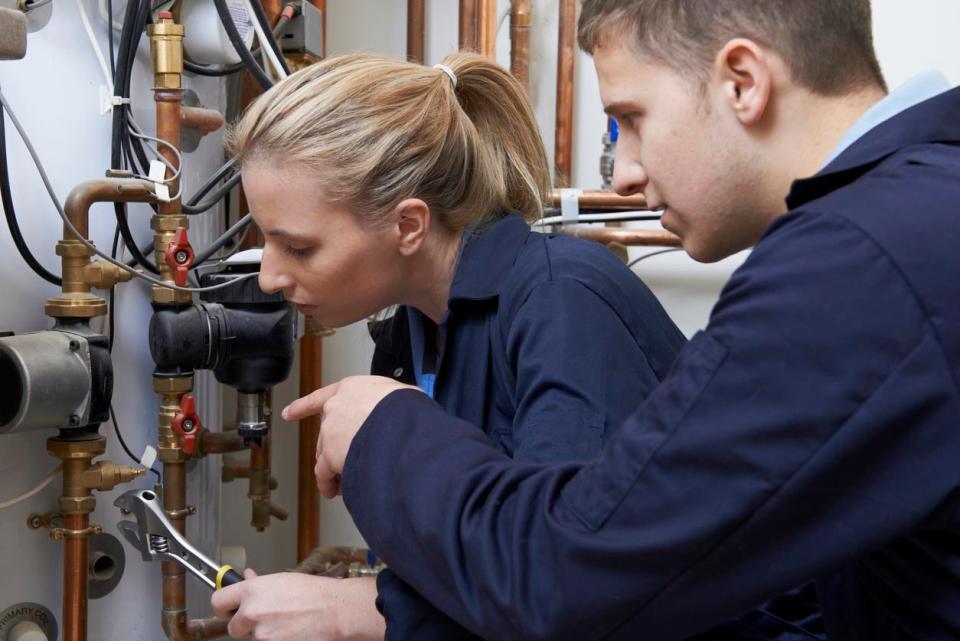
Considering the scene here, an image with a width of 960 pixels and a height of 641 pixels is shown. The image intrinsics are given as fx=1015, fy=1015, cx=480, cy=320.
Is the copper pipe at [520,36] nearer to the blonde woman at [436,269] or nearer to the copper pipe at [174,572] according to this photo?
the blonde woman at [436,269]

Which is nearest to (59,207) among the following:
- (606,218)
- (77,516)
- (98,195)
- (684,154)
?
(98,195)

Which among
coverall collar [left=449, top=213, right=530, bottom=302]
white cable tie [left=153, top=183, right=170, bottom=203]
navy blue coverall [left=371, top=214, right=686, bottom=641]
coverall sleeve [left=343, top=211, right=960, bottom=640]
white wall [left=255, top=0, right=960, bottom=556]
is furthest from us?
white wall [left=255, top=0, right=960, bottom=556]

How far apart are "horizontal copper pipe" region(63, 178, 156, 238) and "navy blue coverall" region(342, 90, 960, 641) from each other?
78 cm

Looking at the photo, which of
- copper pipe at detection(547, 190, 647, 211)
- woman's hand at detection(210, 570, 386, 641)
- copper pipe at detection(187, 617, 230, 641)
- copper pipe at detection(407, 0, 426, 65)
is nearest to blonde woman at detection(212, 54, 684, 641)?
woman's hand at detection(210, 570, 386, 641)

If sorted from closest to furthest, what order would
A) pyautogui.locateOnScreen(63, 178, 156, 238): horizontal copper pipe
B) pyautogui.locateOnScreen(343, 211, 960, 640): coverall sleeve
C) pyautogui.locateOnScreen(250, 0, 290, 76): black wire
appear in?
1. pyautogui.locateOnScreen(343, 211, 960, 640): coverall sleeve
2. pyautogui.locateOnScreen(63, 178, 156, 238): horizontal copper pipe
3. pyautogui.locateOnScreen(250, 0, 290, 76): black wire

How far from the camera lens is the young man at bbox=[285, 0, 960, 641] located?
492 mm

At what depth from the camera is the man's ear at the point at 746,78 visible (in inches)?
25.6

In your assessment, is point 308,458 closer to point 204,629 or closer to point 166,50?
point 204,629

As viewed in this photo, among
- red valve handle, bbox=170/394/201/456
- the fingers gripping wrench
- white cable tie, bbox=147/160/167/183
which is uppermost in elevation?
white cable tie, bbox=147/160/167/183

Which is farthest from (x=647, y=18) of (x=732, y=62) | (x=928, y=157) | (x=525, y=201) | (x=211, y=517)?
(x=211, y=517)

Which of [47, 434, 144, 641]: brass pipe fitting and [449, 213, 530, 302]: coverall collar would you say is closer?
[449, 213, 530, 302]: coverall collar

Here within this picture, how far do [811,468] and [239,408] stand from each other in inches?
43.2

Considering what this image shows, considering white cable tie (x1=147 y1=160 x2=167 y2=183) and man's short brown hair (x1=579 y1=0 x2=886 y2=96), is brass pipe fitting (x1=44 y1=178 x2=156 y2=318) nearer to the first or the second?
white cable tie (x1=147 y1=160 x2=167 y2=183)

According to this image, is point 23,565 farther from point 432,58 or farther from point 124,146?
point 432,58
